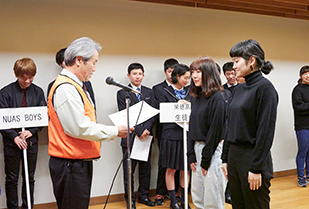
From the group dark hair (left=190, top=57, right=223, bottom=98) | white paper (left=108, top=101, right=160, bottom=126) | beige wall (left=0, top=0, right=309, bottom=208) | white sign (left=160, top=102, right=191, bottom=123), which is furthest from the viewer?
beige wall (left=0, top=0, right=309, bottom=208)

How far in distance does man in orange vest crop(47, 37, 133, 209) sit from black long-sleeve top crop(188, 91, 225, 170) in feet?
2.69

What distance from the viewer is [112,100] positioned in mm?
3801

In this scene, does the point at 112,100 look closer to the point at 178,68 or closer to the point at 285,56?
the point at 178,68

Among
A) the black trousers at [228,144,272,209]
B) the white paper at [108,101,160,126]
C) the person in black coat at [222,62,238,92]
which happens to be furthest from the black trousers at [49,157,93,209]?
the person in black coat at [222,62,238,92]

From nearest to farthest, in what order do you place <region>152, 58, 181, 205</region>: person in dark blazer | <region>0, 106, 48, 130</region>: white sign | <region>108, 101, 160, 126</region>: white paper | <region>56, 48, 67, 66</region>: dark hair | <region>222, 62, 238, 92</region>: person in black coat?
1. <region>108, 101, 160, 126</region>: white paper
2. <region>0, 106, 48, 130</region>: white sign
3. <region>56, 48, 67, 66</region>: dark hair
4. <region>152, 58, 181, 205</region>: person in dark blazer
5. <region>222, 62, 238, 92</region>: person in black coat

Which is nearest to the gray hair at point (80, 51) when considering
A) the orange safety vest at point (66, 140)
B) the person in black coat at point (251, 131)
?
the orange safety vest at point (66, 140)

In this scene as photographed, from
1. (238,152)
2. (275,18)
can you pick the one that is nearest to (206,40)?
(275,18)

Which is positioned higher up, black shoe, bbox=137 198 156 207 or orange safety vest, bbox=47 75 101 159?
orange safety vest, bbox=47 75 101 159

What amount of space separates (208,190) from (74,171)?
1071mm

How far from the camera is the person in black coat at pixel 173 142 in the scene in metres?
3.36

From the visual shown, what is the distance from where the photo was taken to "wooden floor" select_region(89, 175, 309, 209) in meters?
3.46

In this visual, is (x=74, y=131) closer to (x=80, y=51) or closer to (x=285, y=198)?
(x=80, y=51)

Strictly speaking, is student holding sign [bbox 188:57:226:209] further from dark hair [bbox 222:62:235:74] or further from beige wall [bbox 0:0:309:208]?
dark hair [bbox 222:62:235:74]

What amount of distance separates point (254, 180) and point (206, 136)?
721 millimetres
